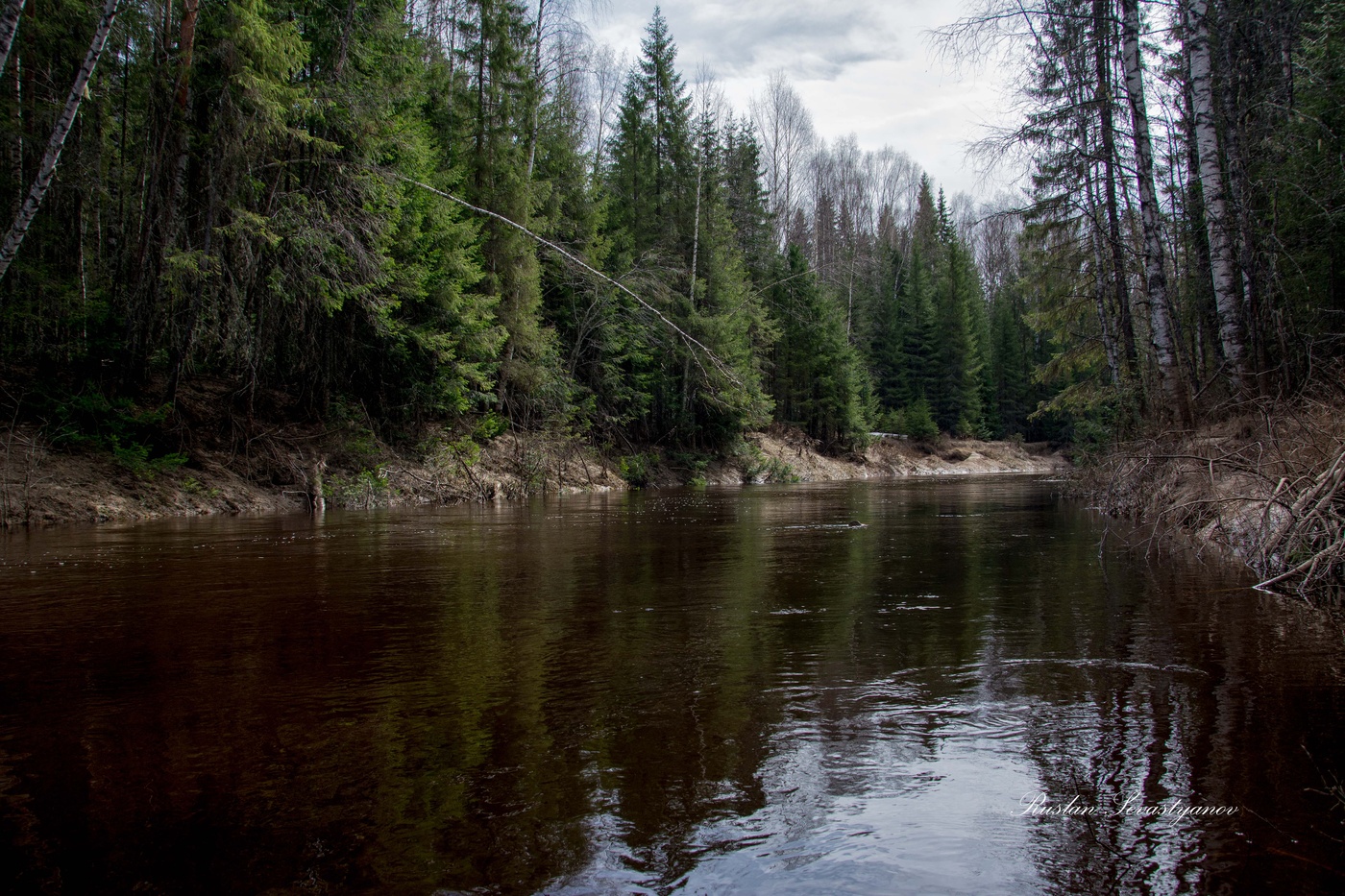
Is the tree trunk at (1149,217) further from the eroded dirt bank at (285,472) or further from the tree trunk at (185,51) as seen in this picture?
the tree trunk at (185,51)

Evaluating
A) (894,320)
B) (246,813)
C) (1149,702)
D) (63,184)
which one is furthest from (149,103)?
(894,320)

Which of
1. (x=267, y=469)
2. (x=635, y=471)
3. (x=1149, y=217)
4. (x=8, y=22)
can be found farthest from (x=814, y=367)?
(x=8, y=22)

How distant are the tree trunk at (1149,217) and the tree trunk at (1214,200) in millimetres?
1194

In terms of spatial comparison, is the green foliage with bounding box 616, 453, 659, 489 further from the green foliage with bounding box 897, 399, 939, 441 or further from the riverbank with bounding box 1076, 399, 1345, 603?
the green foliage with bounding box 897, 399, 939, 441

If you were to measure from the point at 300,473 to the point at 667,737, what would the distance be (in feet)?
43.2

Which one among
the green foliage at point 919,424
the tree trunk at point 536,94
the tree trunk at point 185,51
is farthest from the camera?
the green foliage at point 919,424

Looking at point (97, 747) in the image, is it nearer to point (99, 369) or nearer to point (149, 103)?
point (99, 369)

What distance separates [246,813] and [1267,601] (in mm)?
5890

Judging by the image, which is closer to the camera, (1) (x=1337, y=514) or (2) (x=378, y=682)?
(2) (x=378, y=682)

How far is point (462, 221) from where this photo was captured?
1827 cm

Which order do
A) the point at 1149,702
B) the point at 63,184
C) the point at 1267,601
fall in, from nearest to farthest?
the point at 1149,702
the point at 1267,601
the point at 63,184

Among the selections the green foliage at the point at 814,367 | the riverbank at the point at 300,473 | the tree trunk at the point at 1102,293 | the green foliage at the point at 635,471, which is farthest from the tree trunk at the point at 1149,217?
the green foliage at the point at 814,367

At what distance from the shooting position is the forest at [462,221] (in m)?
9.40

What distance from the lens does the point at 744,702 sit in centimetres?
327
